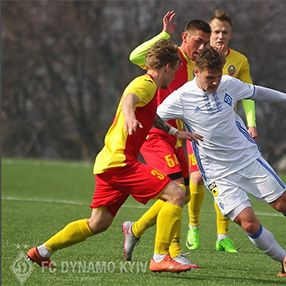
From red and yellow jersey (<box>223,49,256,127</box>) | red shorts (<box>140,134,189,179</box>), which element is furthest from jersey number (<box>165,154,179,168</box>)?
red and yellow jersey (<box>223,49,256,127</box>)

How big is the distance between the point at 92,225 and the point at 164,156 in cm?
124

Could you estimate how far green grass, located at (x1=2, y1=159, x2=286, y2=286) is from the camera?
709 centimetres

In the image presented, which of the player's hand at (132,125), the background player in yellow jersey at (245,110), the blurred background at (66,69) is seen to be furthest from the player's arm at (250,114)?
the blurred background at (66,69)

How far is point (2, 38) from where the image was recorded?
31.5 m

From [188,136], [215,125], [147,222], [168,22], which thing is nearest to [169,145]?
[147,222]

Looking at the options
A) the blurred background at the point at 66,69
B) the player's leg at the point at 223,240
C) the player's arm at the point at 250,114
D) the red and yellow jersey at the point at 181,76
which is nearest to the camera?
the red and yellow jersey at the point at 181,76

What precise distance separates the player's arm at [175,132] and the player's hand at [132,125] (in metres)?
0.54

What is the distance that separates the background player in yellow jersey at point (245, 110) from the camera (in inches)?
362

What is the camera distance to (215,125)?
749 centimetres

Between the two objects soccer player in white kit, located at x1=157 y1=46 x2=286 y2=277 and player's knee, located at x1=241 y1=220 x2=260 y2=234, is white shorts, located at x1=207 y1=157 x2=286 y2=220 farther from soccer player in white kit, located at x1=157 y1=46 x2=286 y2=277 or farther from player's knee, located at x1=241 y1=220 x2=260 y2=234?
player's knee, located at x1=241 y1=220 x2=260 y2=234

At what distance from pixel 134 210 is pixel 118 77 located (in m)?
17.6

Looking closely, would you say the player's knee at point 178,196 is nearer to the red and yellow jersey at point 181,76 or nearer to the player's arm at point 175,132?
the player's arm at point 175,132

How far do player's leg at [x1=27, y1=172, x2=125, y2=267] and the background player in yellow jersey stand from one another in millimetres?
2004

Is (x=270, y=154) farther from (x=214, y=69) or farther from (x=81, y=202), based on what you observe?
(x=214, y=69)
